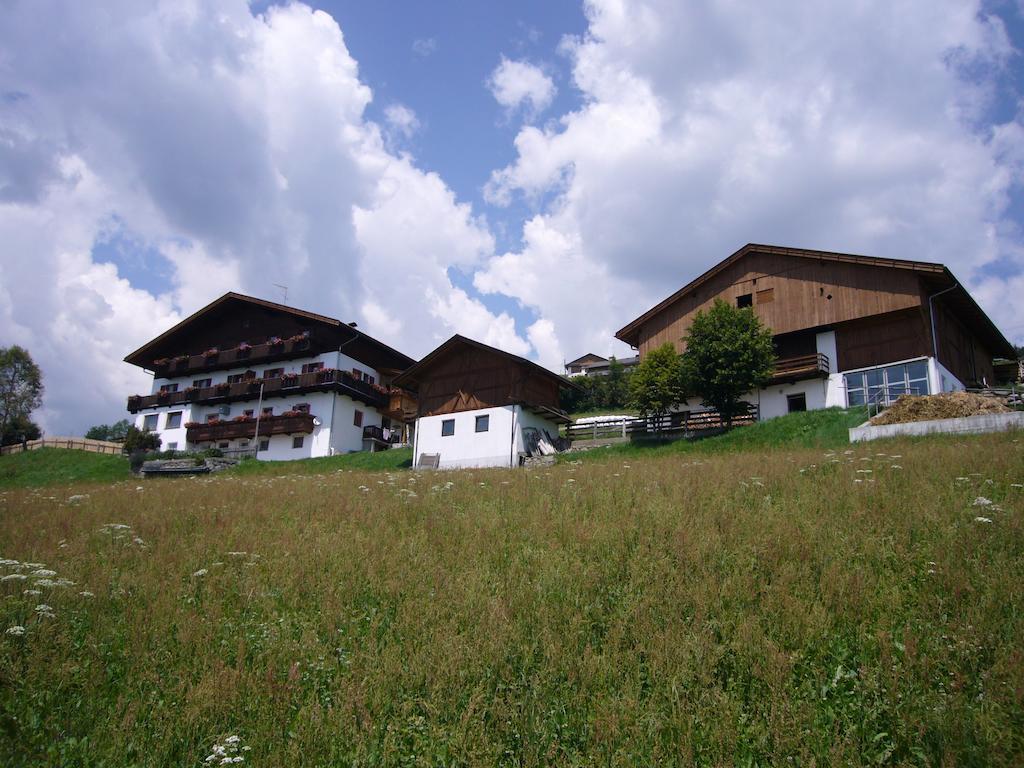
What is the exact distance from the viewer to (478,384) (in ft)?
112

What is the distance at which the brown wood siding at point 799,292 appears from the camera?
30.0 metres

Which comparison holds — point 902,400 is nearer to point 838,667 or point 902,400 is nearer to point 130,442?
point 838,667

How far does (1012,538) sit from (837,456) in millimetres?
7877

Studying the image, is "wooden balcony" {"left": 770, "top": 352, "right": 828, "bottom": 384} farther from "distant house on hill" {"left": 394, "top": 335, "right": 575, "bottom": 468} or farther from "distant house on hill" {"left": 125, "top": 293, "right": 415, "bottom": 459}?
"distant house on hill" {"left": 125, "top": 293, "right": 415, "bottom": 459}

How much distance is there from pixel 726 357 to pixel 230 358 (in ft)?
117

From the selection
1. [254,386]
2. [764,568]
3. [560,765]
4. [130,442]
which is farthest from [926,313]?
[130,442]

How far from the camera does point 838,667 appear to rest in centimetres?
552

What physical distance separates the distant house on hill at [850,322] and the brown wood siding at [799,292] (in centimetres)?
5

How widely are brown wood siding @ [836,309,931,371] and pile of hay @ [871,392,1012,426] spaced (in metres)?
6.60

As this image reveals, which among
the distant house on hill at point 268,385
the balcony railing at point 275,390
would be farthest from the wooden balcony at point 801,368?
the balcony railing at point 275,390

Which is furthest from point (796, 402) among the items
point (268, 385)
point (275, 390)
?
point (268, 385)

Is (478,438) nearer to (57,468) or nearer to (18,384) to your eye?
(57,468)

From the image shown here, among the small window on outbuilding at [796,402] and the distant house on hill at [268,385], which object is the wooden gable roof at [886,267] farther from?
the distant house on hill at [268,385]

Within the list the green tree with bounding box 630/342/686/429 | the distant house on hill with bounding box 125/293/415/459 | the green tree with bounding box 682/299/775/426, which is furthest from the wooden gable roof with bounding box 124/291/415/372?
the green tree with bounding box 682/299/775/426
